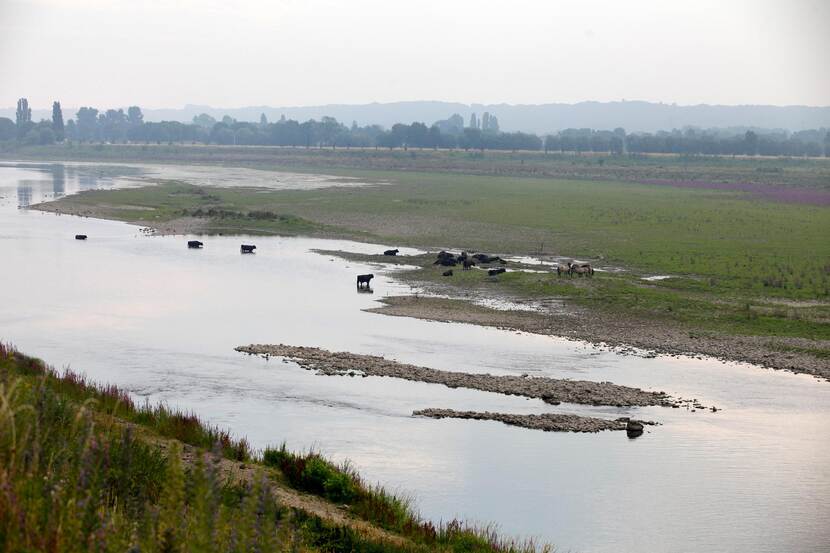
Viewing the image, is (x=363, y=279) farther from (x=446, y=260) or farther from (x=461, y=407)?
(x=461, y=407)

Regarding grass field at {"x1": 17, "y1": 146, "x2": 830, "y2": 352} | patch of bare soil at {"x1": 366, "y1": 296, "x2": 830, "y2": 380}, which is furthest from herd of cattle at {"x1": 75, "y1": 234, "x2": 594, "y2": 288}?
patch of bare soil at {"x1": 366, "y1": 296, "x2": 830, "y2": 380}

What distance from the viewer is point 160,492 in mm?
12609

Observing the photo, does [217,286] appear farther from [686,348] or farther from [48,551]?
[48,551]

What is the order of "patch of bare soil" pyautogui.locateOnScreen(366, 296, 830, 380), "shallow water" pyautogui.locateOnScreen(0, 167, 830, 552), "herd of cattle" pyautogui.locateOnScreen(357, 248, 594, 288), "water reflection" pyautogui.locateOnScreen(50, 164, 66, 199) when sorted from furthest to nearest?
"water reflection" pyautogui.locateOnScreen(50, 164, 66, 199) → "herd of cattle" pyautogui.locateOnScreen(357, 248, 594, 288) → "patch of bare soil" pyautogui.locateOnScreen(366, 296, 830, 380) → "shallow water" pyautogui.locateOnScreen(0, 167, 830, 552)

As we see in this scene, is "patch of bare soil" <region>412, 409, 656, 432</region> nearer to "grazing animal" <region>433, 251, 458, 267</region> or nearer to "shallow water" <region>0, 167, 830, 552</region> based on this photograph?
"shallow water" <region>0, 167, 830, 552</region>

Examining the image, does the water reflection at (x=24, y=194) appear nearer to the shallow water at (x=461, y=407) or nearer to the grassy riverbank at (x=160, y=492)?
the shallow water at (x=461, y=407)

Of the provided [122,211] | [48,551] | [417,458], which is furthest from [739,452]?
[122,211]

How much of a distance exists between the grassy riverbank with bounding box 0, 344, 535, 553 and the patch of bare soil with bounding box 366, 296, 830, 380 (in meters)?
17.0

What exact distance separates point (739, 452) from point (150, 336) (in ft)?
66.5

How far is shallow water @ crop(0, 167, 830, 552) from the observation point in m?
19.0

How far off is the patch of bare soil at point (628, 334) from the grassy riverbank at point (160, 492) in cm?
1703

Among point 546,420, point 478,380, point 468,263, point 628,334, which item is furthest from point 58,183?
point 546,420

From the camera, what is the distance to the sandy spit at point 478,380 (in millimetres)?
26562

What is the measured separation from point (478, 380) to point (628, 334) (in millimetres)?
9019
